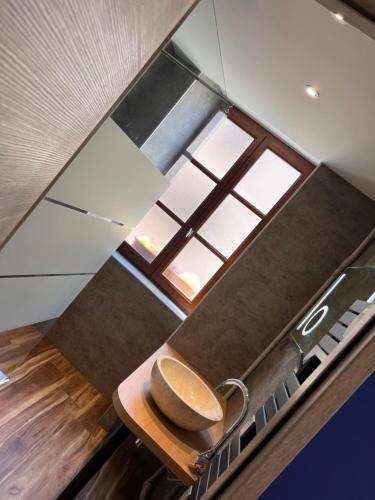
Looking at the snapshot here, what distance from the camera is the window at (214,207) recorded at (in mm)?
3398

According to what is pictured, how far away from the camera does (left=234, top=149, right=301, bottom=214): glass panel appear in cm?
338

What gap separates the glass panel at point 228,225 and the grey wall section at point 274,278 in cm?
60

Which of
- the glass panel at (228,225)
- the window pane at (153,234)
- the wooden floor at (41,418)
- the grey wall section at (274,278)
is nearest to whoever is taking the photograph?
the wooden floor at (41,418)

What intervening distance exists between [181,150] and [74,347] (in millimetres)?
1566

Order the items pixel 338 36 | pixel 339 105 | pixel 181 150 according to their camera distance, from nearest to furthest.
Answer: pixel 338 36 < pixel 339 105 < pixel 181 150

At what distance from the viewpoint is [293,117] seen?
8.34ft

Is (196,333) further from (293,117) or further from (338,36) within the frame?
(338,36)

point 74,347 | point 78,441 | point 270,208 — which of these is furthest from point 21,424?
point 270,208

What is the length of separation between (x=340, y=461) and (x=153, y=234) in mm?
2634

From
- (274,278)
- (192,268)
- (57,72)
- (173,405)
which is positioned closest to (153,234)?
(192,268)

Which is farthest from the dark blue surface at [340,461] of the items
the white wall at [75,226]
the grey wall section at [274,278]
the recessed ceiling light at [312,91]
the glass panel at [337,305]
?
the grey wall section at [274,278]

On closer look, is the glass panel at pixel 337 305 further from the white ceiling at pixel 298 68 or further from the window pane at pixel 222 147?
the window pane at pixel 222 147

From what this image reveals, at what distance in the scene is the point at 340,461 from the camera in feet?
3.59

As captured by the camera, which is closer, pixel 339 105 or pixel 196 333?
pixel 339 105
